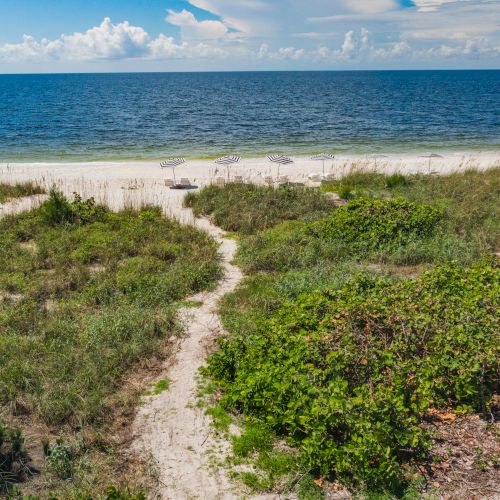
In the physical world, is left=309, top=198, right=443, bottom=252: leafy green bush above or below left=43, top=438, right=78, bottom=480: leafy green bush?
above

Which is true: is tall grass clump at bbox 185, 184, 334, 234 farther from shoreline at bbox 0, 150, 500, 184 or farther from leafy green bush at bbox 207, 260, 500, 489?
leafy green bush at bbox 207, 260, 500, 489

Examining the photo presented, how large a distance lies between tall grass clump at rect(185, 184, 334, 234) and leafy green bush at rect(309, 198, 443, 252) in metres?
1.97

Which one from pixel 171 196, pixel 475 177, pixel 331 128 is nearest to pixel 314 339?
pixel 171 196

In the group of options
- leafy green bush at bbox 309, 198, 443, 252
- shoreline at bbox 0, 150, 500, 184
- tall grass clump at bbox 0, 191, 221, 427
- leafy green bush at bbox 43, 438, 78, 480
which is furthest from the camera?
shoreline at bbox 0, 150, 500, 184

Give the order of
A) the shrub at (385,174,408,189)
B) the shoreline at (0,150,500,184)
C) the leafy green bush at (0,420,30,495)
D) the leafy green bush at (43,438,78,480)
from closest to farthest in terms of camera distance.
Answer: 1. the leafy green bush at (0,420,30,495)
2. the leafy green bush at (43,438,78,480)
3. the shrub at (385,174,408,189)
4. the shoreline at (0,150,500,184)

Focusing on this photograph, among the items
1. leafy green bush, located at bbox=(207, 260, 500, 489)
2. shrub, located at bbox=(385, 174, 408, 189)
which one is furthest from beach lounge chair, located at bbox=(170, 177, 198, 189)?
leafy green bush, located at bbox=(207, 260, 500, 489)

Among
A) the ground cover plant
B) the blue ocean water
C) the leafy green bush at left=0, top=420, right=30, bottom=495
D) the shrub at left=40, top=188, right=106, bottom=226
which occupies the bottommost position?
the leafy green bush at left=0, top=420, right=30, bottom=495

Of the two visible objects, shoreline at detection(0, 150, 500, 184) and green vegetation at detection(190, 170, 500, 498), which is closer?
green vegetation at detection(190, 170, 500, 498)

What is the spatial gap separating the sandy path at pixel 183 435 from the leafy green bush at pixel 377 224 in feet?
18.9

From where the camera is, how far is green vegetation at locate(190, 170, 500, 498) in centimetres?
571

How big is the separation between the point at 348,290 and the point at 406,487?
405 cm

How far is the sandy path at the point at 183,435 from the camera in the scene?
5.84 m

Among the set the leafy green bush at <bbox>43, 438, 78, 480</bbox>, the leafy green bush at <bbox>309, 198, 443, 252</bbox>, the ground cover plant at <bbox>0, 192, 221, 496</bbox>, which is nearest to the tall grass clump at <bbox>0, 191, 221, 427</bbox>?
the ground cover plant at <bbox>0, 192, 221, 496</bbox>

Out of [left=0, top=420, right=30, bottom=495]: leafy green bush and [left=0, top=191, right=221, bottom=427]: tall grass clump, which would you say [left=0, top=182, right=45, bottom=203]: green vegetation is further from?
[left=0, top=420, right=30, bottom=495]: leafy green bush
